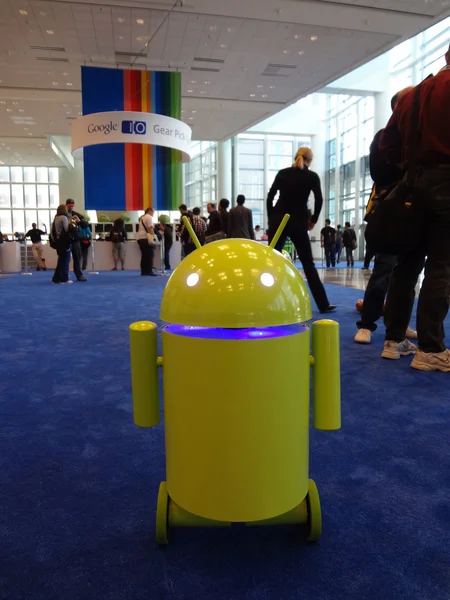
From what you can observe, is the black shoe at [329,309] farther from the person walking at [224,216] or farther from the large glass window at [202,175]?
the large glass window at [202,175]

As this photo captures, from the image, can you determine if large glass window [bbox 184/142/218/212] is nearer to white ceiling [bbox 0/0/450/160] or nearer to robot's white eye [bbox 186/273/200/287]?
white ceiling [bbox 0/0/450/160]

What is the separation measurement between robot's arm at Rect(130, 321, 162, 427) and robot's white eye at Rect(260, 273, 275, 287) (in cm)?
28

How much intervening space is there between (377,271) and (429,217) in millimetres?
784

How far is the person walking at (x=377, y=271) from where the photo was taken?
8.66 ft

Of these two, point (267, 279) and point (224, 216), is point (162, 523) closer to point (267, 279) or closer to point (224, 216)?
point (267, 279)

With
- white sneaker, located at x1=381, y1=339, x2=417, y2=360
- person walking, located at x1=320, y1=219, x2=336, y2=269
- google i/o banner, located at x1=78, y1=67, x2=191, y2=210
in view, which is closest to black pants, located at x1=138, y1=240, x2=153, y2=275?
google i/o banner, located at x1=78, y1=67, x2=191, y2=210

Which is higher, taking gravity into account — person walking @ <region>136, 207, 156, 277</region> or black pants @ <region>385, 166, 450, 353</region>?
person walking @ <region>136, 207, 156, 277</region>

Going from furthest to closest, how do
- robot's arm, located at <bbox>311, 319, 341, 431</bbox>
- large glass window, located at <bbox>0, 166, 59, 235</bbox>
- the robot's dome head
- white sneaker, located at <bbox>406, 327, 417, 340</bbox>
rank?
large glass window, located at <bbox>0, 166, 59, 235</bbox> → white sneaker, located at <bbox>406, 327, 417, 340</bbox> → robot's arm, located at <bbox>311, 319, 341, 431</bbox> → the robot's dome head

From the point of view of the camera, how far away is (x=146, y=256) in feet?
31.7

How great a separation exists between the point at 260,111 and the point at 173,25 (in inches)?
275

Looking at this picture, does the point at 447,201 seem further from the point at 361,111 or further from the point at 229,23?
the point at 361,111

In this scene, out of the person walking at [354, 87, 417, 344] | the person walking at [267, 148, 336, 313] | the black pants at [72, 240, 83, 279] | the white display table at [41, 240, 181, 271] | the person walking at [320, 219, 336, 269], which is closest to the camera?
the person walking at [354, 87, 417, 344]

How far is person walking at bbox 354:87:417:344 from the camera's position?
8.66ft

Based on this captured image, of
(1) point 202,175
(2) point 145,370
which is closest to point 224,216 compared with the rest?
(2) point 145,370
